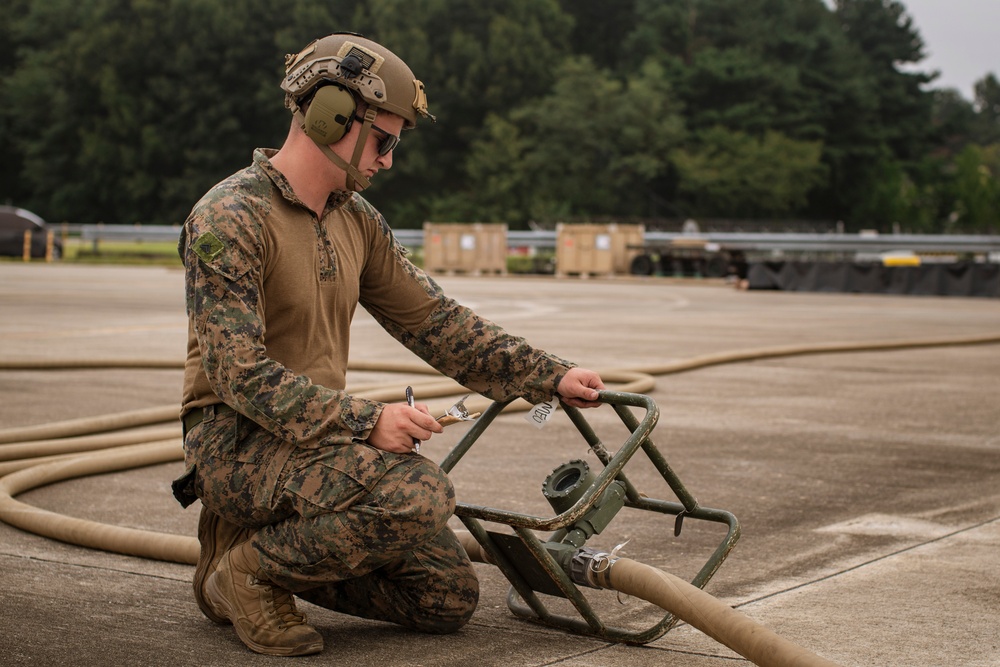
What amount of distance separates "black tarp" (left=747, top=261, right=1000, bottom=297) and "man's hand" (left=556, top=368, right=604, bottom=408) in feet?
82.9

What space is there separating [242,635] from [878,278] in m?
26.3

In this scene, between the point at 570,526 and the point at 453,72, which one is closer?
the point at 570,526

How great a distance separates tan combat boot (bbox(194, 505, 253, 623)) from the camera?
A: 3.47 m

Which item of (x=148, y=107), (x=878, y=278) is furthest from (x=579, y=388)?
(x=148, y=107)

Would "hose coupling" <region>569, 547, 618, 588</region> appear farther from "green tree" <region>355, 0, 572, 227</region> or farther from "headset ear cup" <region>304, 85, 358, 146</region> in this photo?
"green tree" <region>355, 0, 572, 227</region>

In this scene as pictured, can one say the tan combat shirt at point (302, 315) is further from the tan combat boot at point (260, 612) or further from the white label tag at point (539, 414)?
the tan combat boot at point (260, 612)

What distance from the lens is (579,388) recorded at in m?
3.55

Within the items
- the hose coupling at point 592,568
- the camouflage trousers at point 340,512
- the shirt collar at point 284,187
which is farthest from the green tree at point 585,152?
the hose coupling at point 592,568

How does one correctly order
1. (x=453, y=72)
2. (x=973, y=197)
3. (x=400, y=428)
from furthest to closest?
(x=453, y=72) → (x=973, y=197) → (x=400, y=428)

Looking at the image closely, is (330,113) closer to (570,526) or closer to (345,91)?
(345,91)

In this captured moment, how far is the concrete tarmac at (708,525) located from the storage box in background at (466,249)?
26219 mm

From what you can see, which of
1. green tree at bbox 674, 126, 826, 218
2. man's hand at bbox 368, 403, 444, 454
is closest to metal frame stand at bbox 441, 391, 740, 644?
man's hand at bbox 368, 403, 444, 454

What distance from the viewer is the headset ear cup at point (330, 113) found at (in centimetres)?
321

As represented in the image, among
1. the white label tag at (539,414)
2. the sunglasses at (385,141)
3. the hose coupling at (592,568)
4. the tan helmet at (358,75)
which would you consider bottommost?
the hose coupling at (592,568)
